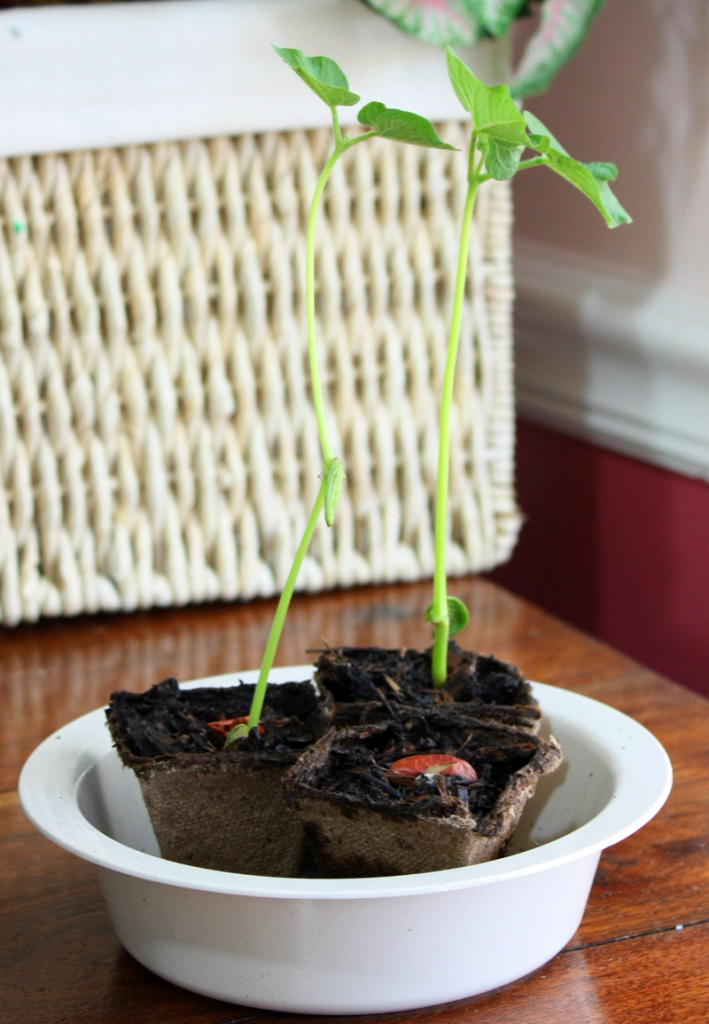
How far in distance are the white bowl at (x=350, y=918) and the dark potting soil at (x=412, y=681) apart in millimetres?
43

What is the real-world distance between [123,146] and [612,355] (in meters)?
0.33

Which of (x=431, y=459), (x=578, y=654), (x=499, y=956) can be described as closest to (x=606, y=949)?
(x=499, y=956)

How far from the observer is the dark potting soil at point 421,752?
0.91 ft

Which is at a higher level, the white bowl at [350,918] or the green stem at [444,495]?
the green stem at [444,495]

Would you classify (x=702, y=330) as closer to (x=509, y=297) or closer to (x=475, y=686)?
(x=509, y=297)

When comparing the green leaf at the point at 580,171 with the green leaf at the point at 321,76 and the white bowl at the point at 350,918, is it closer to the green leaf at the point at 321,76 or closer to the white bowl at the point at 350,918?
the green leaf at the point at 321,76

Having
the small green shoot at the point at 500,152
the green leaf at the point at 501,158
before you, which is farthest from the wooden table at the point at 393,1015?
the green leaf at the point at 501,158

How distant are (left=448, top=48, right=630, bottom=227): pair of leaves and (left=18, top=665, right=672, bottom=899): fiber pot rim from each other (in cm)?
16

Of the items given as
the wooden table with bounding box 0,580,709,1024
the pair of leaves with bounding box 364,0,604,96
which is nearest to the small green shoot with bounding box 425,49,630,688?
the wooden table with bounding box 0,580,709,1024

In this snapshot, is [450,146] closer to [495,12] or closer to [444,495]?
[444,495]

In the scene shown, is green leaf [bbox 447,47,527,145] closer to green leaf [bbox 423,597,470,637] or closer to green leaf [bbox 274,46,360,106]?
green leaf [bbox 274,46,360,106]

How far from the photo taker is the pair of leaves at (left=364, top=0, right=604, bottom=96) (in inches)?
22.1

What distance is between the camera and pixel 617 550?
2.40 feet

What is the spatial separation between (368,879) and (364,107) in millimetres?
205
